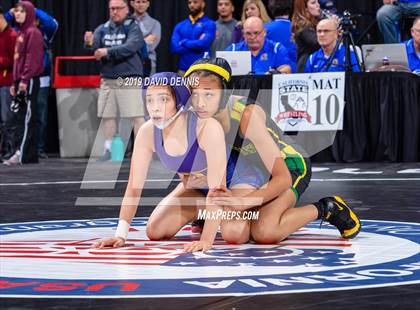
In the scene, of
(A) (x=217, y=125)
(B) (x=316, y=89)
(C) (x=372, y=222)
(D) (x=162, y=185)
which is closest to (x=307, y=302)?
(A) (x=217, y=125)

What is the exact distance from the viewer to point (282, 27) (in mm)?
10781

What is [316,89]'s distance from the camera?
10023 mm

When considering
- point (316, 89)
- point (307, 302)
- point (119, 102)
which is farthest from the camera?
point (119, 102)

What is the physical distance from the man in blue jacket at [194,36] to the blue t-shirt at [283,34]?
2.75 ft

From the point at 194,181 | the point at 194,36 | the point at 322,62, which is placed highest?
the point at 194,36

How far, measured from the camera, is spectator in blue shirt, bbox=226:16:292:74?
1012cm

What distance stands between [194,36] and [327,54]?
6.19 feet

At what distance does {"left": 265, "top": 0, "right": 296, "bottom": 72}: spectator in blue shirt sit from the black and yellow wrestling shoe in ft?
18.9

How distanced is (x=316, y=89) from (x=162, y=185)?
8.11 feet

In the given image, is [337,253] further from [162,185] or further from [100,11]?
[100,11]

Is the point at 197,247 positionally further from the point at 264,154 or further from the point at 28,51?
the point at 28,51

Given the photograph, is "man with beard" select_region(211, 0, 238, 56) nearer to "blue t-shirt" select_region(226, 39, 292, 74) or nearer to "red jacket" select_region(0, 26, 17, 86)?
"blue t-shirt" select_region(226, 39, 292, 74)

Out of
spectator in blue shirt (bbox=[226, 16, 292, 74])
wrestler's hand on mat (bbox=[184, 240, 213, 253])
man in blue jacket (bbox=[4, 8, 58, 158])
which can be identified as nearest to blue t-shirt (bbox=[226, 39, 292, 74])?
spectator in blue shirt (bbox=[226, 16, 292, 74])

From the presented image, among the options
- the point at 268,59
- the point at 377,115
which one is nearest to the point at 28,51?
the point at 268,59
